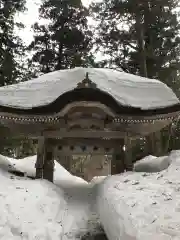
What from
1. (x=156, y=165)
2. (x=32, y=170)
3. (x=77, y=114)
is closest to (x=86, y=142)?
(x=77, y=114)

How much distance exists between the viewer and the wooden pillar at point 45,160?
30.1ft

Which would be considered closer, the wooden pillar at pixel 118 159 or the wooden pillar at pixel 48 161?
the wooden pillar at pixel 48 161

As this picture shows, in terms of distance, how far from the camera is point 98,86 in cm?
887

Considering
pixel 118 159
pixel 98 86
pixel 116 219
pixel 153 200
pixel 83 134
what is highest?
pixel 98 86

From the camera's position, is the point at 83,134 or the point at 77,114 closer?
the point at 77,114

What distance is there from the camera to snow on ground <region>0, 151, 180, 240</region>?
4227 mm

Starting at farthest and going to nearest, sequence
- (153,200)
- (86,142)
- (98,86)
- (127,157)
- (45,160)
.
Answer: (86,142), (45,160), (127,157), (98,86), (153,200)

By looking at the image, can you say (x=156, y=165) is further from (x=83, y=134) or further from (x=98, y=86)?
(x=98, y=86)

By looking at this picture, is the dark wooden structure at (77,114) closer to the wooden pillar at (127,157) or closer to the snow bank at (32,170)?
the wooden pillar at (127,157)

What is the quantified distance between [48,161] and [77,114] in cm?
203

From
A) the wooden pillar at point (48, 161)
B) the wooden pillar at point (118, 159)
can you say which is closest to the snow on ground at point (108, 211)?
the wooden pillar at point (118, 159)

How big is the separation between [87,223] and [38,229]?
5.90 feet

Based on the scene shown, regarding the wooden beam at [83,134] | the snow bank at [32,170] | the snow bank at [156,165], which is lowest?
the snow bank at [32,170]

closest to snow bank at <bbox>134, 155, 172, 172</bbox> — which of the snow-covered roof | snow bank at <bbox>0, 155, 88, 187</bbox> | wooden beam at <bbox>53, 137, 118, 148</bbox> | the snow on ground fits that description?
the snow on ground
